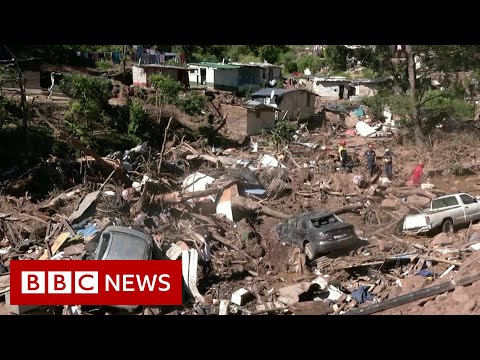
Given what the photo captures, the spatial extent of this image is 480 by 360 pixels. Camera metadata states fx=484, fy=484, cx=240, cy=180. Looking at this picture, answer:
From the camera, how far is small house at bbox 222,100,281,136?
25438 mm

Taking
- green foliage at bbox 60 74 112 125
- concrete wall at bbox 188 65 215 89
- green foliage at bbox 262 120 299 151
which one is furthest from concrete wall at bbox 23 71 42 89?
green foliage at bbox 262 120 299 151

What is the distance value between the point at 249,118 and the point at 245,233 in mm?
14270

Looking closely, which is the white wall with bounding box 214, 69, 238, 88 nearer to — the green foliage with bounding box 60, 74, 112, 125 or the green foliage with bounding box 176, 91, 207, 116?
the green foliage with bounding box 176, 91, 207, 116

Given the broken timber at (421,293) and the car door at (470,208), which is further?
the car door at (470,208)

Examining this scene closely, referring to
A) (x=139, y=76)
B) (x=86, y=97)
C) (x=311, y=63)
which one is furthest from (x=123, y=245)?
(x=311, y=63)

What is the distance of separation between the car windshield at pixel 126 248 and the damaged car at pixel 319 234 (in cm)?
372

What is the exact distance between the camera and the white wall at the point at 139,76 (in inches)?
1184

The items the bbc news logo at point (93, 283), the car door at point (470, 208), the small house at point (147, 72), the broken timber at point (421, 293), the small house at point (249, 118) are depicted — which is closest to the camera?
the bbc news logo at point (93, 283)

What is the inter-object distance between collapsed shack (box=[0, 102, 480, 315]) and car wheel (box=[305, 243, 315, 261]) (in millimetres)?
151

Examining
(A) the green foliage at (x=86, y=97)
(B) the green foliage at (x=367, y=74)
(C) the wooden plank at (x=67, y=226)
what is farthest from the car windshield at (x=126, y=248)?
(B) the green foliage at (x=367, y=74)

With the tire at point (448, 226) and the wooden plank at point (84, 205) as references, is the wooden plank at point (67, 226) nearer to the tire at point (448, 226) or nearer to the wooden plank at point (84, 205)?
the wooden plank at point (84, 205)

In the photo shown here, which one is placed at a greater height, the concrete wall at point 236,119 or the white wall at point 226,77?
the white wall at point 226,77

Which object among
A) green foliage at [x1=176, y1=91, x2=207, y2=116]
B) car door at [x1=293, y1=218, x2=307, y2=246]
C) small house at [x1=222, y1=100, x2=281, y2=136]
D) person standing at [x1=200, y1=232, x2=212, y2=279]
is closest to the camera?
person standing at [x1=200, y1=232, x2=212, y2=279]
